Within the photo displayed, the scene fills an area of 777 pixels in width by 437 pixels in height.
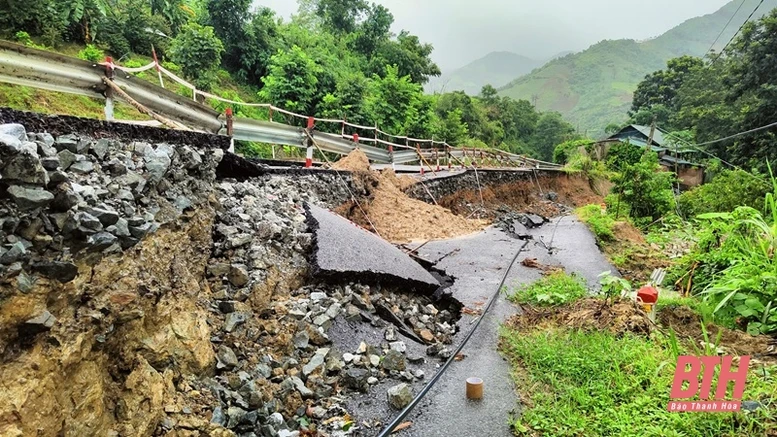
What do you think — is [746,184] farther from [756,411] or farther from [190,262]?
[190,262]

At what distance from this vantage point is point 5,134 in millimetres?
1866

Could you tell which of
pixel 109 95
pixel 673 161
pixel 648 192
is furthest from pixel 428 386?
pixel 673 161

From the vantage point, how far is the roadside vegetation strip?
2.81 meters

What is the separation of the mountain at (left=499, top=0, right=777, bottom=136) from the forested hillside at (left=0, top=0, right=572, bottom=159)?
72.1 m

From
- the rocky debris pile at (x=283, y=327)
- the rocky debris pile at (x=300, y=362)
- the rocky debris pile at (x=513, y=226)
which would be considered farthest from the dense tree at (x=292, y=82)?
the rocky debris pile at (x=300, y=362)

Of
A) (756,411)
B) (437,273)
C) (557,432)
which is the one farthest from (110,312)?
(437,273)

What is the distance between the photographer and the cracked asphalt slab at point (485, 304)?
3.15m

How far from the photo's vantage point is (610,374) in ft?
11.5

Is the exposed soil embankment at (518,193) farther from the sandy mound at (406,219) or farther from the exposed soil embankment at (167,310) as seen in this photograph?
the exposed soil embankment at (167,310)

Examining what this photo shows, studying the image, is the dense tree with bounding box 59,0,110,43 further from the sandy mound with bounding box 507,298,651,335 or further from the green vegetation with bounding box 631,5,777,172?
the green vegetation with bounding box 631,5,777,172

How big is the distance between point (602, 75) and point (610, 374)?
144836 mm

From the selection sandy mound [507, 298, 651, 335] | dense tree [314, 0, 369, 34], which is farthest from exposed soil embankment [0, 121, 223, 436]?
dense tree [314, 0, 369, 34]

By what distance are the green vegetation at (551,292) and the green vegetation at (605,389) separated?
3.31ft

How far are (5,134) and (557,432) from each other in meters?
3.64
